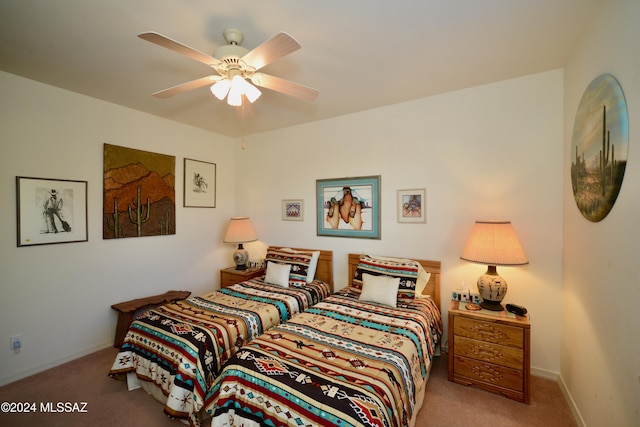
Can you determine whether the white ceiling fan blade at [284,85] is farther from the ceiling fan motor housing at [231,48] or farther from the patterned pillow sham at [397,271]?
the patterned pillow sham at [397,271]

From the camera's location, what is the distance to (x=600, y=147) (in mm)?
1474

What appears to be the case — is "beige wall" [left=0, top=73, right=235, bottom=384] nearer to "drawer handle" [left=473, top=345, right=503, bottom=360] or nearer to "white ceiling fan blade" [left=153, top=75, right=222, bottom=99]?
"white ceiling fan blade" [left=153, top=75, right=222, bottom=99]

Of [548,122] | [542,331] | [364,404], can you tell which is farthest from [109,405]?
[548,122]

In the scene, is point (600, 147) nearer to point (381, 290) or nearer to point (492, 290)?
point (492, 290)

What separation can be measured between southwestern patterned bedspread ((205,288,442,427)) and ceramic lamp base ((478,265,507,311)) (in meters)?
0.60

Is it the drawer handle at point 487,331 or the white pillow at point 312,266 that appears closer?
the drawer handle at point 487,331

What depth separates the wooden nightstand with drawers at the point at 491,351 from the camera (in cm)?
198

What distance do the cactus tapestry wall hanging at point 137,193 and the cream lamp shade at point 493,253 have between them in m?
3.53

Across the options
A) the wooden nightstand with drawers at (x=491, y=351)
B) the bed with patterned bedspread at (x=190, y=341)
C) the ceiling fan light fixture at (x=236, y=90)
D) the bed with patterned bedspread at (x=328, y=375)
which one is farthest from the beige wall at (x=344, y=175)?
the ceiling fan light fixture at (x=236, y=90)

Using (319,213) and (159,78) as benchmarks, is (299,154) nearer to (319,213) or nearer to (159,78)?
(319,213)

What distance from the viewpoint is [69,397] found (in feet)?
6.81

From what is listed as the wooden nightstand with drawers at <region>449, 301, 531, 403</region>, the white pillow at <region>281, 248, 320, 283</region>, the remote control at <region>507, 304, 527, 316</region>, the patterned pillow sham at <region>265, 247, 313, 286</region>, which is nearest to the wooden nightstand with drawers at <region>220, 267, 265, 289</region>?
the patterned pillow sham at <region>265, 247, 313, 286</region>

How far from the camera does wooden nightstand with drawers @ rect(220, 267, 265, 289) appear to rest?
138 inches

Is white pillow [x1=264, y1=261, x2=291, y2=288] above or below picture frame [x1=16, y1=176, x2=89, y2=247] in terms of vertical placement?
below
